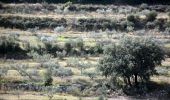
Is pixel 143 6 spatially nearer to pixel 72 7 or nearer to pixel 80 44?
pixel 72 7

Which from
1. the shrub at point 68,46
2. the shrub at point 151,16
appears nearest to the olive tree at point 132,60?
the shrub at point 68,46

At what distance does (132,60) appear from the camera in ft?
183

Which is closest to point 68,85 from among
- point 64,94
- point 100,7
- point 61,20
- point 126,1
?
point 64,94

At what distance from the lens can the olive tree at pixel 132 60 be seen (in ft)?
181

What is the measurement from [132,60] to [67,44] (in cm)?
1724

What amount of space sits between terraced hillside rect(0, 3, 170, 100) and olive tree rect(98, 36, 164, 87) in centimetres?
215

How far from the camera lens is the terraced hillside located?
180 ft

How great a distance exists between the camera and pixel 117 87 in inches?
2206

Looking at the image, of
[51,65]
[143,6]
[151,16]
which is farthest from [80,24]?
[51,65]

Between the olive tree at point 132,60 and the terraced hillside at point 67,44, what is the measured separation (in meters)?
2.15

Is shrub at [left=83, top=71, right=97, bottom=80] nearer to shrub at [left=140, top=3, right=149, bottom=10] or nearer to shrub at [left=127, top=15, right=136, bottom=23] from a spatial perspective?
shrub at [left=127, top=15, right=136, bottom=23]

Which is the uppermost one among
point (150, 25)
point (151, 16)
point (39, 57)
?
point (151, 16)

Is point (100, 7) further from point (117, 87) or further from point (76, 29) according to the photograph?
point (117, 87)

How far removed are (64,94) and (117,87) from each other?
7068 millimetres
